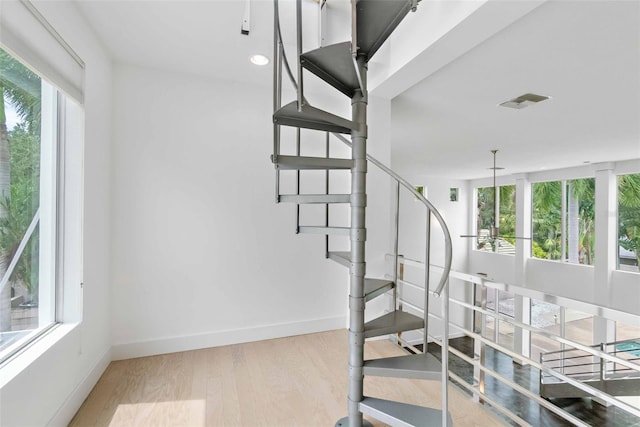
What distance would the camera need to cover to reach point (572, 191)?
257 inches

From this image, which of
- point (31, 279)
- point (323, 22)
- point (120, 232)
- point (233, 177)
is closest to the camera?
point (31, 279)

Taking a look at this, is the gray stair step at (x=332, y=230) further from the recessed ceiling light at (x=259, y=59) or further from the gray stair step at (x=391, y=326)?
the recessed ceiling light at (x=259, y=59)

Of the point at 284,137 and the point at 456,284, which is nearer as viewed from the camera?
the point at 284,137

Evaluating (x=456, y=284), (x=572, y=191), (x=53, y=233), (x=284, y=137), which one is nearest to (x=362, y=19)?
(x=284, y=137)

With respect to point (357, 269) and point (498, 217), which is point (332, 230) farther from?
point (498, 217)

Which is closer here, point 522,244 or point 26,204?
point 26,204

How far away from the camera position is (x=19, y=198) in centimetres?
148

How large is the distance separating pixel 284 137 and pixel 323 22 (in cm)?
107

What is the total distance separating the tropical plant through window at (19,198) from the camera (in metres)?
1.36

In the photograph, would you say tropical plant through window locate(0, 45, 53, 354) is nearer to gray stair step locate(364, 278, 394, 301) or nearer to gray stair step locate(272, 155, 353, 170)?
gray stair step locate(272, 155, 353, 170)

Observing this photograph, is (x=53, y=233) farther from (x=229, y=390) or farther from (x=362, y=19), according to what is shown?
(x=362, y=19)

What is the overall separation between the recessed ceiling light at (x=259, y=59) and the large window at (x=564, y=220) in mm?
7114

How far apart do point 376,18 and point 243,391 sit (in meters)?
2.36

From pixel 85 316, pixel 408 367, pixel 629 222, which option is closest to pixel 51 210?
pixel 85 316
